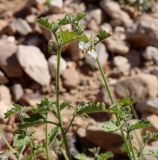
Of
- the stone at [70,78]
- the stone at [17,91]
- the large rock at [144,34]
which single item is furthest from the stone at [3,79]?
the large rock at [144,34]

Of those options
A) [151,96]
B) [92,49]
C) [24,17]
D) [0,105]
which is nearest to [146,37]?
[151,96]

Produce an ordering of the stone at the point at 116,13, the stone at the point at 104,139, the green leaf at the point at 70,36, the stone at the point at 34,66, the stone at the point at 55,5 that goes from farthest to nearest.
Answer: the stone at the point at 116,13, the stone at the point at 55,5, the stone at the point at 34,66, the stone at the point at 104,139, the green leaf at the point at 70,36

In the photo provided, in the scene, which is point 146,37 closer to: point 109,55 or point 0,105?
point 109,55

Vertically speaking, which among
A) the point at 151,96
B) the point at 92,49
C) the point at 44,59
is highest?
the point at 92,49

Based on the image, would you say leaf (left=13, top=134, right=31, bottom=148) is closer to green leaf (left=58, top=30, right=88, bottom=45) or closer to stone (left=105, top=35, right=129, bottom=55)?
green leaf (left=58, top=30, right=88, bottom=45)

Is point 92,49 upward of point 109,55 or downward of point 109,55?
upward

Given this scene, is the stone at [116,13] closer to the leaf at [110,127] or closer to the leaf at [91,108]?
the leaf at [110,127]
